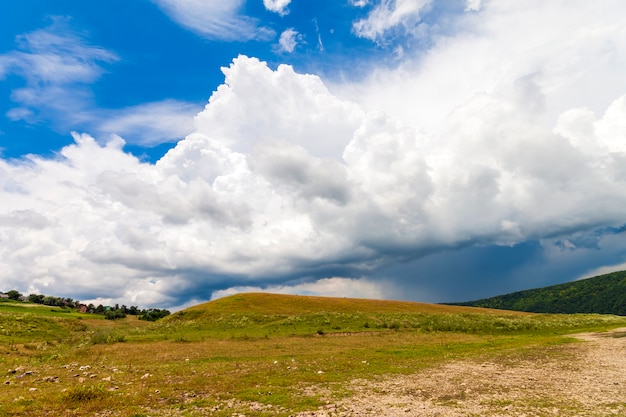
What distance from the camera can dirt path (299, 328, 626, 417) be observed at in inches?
640

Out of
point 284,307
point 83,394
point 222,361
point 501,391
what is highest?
point 284,307

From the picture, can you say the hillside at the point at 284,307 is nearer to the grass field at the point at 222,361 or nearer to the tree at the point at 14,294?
the grass field at the point at 222,361

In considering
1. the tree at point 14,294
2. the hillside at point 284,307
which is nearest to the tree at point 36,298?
the tree at point 14,294

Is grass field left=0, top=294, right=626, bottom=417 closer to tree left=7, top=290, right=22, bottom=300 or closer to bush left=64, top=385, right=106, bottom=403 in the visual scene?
bush left=64, top=385, right=106, bottom=403

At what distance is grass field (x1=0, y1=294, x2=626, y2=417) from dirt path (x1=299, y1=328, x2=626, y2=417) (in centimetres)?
211

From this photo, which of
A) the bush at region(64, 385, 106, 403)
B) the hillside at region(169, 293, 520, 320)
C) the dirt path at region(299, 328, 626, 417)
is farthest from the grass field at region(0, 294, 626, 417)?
the hillside at region(169, 293, 520, 320)

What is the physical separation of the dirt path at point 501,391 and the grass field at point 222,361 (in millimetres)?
2106

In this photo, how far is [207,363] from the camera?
103 ft

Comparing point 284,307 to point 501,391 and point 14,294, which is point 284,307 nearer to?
point 501,391

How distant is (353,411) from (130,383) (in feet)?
47.3

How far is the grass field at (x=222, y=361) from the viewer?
58.2 feet

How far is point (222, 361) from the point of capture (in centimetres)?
3288

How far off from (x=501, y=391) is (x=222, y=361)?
23.0 meters

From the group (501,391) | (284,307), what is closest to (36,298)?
(284,307)
